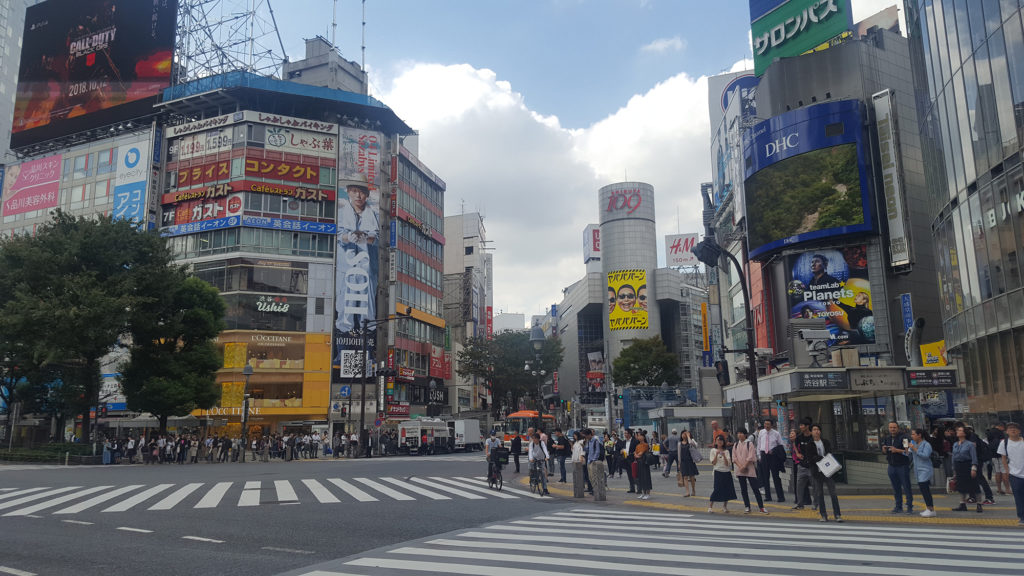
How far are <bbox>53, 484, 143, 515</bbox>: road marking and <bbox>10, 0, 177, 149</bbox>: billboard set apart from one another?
179ft

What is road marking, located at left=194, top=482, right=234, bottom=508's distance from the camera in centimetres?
1447

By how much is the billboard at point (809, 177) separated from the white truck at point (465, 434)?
81.1ft

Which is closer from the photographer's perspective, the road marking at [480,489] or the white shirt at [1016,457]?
the white shirt at [1016,457]

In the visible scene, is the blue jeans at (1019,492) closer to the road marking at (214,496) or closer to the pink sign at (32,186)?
the road marking at (214,496)

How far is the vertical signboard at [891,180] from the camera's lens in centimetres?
4294

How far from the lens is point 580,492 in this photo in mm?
17297

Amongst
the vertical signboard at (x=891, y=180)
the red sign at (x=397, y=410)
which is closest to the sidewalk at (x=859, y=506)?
the vertical signboard at (x=891, y=180)

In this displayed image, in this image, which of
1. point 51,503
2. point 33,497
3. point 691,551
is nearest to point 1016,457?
point 691,551

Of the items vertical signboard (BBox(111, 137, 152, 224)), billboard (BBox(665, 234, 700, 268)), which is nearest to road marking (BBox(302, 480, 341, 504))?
vertical signboard (BBox(111, 137, 152, 224))

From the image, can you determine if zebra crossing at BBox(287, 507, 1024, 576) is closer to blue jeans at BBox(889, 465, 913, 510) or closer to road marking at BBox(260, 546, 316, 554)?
road marking at BBox(260, 546, 316, 554)

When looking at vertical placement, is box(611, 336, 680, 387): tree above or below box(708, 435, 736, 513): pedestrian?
above

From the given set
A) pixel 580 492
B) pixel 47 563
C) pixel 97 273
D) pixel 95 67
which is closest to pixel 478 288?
pixel 95 67

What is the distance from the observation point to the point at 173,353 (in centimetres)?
3884

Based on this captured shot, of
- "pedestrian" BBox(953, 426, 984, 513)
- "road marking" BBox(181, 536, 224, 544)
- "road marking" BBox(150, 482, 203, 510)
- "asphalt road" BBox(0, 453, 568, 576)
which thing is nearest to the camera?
"asphalt road" BBox(0, 453, 568, 576)
